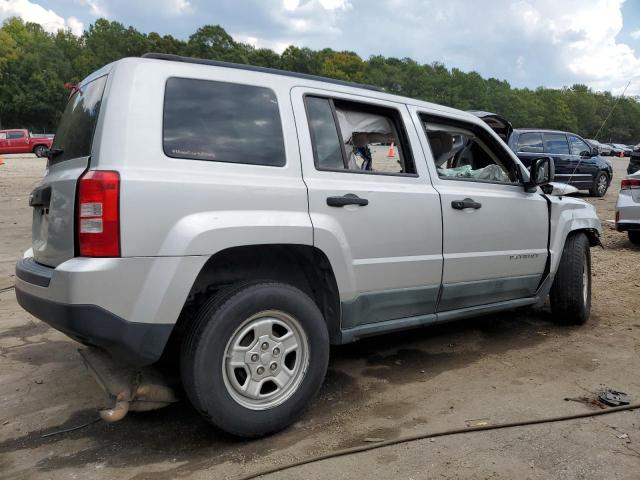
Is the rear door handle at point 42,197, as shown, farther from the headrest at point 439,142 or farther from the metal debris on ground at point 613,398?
the metal debris on ground at point 613,398

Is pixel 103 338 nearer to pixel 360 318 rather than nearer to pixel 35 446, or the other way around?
pixel 35 446

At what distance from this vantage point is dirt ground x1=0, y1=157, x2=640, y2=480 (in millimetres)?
2705

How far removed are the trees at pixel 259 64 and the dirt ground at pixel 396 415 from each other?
147ft

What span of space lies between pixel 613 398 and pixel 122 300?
2908mm

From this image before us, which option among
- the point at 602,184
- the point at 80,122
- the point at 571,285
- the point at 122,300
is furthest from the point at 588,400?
the point at 602,184

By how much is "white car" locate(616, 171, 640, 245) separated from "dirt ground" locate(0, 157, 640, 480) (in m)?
3.81

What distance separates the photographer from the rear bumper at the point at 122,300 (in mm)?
2496

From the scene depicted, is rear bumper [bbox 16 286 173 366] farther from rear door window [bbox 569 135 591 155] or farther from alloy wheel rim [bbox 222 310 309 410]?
rear door window [bbox 569 135 591 155]

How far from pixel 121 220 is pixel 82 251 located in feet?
0.80

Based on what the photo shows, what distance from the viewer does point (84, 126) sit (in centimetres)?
289

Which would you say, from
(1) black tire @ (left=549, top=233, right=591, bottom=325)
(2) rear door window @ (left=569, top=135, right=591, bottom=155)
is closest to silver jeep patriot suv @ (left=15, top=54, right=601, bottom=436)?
(1) black tire @ (left=549, top=233, right=591, bottom=325)

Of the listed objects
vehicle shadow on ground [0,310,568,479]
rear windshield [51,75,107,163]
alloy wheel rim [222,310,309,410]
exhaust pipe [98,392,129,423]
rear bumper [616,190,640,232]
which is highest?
rear windshield [51,75,107,163]

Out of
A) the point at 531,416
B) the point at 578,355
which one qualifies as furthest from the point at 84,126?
the point at 578,355

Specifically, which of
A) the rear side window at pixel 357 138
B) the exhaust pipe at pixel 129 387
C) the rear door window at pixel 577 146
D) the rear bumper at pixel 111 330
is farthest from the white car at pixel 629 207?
the rear bumper at pixel 111 330
